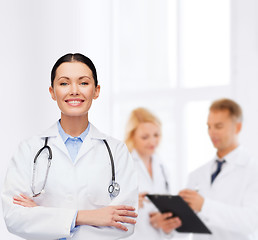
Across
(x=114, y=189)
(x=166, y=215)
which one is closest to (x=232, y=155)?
(x=166, y=215)

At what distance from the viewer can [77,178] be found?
1.41 m

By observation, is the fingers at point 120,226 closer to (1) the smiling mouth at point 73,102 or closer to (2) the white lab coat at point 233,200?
(1) the smiling mouth at point 73,102

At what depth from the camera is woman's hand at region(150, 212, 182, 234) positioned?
2834 mm

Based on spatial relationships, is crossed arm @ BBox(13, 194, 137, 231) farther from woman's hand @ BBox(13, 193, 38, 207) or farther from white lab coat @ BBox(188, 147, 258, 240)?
white lab coat @ BBox(188, 147, 258, 240)

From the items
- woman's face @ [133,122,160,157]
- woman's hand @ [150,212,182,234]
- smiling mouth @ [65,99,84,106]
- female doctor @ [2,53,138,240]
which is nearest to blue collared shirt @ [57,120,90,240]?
female doctor @ [2,53,138,240]

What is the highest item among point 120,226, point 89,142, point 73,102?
point 73,102

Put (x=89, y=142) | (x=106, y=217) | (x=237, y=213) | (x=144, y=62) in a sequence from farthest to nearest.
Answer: (x=144, y=62), (x=237, y=213), (x=89, y=142), (x=106, y=217)

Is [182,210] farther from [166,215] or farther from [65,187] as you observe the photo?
[65,187]

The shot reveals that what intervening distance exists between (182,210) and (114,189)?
132 centimetres

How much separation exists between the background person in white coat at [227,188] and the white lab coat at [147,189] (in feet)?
0.92

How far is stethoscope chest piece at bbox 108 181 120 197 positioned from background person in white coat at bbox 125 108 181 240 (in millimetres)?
1506

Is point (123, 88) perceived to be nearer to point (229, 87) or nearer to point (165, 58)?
point (165, 58)

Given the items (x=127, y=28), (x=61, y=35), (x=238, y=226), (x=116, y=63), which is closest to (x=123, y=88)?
(x=116, y=63)

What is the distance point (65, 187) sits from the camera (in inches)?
55.2
